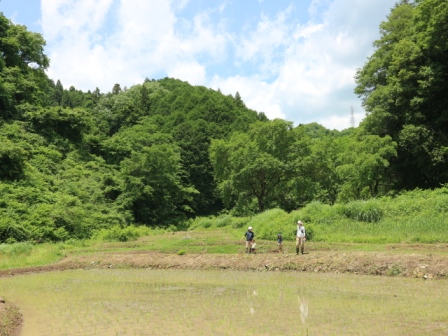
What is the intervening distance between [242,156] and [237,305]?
28449mm

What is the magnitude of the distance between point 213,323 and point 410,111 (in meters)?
29.7

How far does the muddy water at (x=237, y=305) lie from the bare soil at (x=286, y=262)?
83 cm

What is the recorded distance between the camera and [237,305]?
12.5m

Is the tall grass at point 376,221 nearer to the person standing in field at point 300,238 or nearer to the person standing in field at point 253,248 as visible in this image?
the person standing in field at point 253,248

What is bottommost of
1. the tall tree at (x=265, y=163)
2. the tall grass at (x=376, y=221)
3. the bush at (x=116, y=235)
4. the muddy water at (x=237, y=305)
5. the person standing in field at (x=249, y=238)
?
the muddy water at (x=237, y=305)

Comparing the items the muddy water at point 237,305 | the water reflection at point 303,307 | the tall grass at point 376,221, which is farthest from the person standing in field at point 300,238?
the water reflection at point 303,307

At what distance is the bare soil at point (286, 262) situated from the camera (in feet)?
50.9

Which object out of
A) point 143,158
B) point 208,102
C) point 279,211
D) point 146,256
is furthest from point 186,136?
point 146,256

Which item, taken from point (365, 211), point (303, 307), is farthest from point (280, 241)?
point (303, 307)

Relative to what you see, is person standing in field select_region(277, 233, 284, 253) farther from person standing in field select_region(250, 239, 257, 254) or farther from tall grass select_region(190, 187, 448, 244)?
tall grass select_region(190, 187, 448, 244)

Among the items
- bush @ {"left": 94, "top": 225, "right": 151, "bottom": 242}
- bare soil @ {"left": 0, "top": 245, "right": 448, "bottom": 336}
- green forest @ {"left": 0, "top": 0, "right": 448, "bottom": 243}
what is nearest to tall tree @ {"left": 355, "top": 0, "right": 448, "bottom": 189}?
green forest @ {"left": 0, "top": 0, "right": 448, "bottom": 243}

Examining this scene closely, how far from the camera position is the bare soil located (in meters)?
15.5

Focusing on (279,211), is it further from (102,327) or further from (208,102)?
(208,102)

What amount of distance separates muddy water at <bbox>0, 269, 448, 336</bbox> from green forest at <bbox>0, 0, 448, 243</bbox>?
50.5 ft
